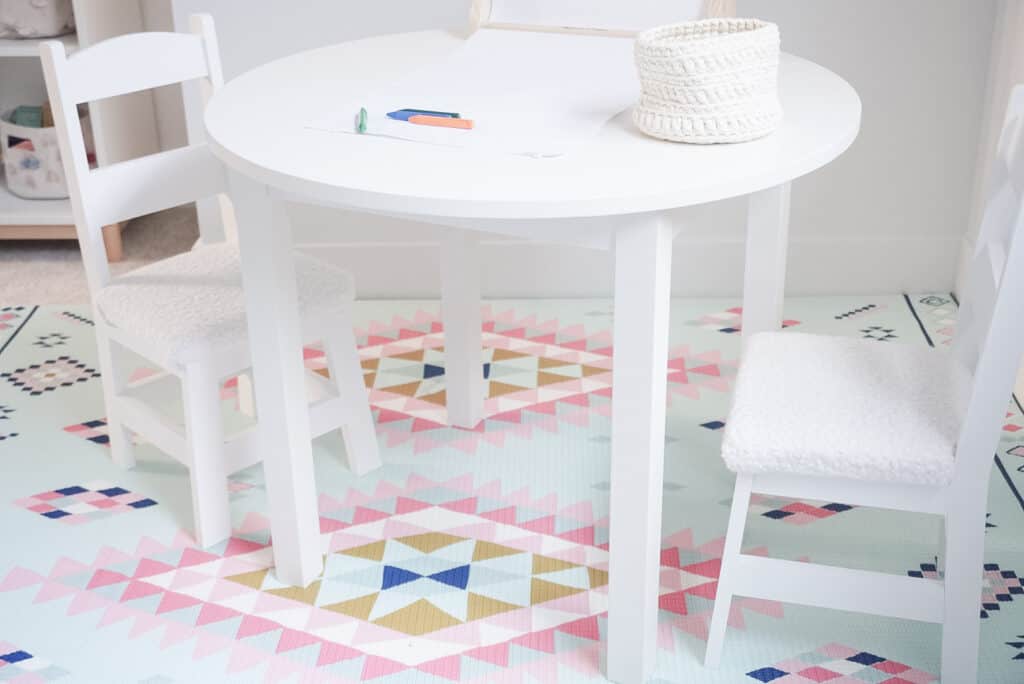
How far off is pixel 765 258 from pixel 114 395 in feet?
3.77

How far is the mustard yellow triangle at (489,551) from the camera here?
6.07ft

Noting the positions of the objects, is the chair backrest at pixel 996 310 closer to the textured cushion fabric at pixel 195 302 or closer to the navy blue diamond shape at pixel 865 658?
the navy blue diamond shape at pixel 865 658

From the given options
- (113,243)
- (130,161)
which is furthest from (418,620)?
(113,243)

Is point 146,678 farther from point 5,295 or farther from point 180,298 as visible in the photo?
point 5,295

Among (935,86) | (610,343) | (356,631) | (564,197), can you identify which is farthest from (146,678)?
(935,86)

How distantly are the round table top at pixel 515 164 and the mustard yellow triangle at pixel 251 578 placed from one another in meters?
0.68

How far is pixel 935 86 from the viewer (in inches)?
103

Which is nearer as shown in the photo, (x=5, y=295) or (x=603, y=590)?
(x=603, y=590)

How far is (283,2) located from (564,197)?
162 cm

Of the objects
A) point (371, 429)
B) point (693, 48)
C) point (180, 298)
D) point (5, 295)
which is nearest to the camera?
point (693, 48)

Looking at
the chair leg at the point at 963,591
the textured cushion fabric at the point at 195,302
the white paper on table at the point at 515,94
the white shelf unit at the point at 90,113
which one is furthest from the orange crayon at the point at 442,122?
the white shelf unit at the point at 90,113

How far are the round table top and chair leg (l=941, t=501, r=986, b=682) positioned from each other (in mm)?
474

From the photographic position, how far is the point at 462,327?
213 cm

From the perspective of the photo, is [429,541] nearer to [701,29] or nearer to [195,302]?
[195,302]
